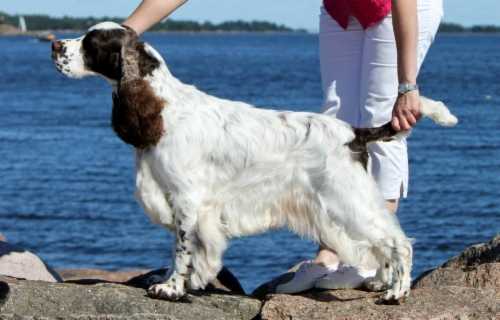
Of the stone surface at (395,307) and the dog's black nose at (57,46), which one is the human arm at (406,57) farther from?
the dog's black nose at (57,46)

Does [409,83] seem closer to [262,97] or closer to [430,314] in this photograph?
[430,314]

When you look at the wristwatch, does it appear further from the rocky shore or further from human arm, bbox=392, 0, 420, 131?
the rocky shore

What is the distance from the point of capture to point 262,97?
39688mm

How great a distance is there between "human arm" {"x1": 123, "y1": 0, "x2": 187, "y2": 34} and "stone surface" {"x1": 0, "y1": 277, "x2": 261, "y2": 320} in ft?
4.91

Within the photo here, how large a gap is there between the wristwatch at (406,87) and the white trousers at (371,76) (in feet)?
1.55

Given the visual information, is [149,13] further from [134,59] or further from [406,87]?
[406,87]

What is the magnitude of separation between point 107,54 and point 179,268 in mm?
1220

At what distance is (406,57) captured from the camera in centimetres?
550

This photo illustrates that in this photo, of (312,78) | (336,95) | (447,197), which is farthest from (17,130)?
(312,78)

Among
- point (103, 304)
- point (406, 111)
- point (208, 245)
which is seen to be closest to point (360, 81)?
point (406, 111)

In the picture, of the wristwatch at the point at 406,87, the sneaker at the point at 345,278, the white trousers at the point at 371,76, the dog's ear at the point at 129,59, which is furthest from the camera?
the sneaker at the point at 345,278

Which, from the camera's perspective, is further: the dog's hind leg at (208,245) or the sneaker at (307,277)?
the sneaker at (307,277)

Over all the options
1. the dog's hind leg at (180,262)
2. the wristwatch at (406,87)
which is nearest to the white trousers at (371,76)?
the wristwatch at (406,87)

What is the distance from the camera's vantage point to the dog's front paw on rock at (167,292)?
220 inches
